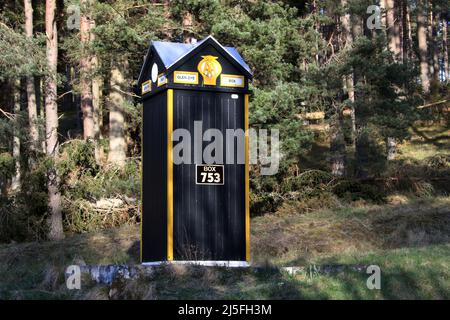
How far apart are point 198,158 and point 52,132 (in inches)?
464

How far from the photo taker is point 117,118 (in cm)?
2386

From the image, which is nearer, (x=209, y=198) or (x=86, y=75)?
(x=209, y=198)

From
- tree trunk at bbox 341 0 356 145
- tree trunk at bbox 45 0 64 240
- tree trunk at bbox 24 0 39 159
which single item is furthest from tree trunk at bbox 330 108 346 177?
tree trunk at bbox 24 0 39 159

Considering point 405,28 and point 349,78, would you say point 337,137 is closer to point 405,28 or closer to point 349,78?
point 349,78

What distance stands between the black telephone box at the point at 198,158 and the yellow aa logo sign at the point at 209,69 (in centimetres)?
2

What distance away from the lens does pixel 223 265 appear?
33.6ft

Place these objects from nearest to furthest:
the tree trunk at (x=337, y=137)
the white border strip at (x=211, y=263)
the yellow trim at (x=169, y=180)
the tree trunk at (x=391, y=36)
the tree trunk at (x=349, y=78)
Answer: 1. the white border strip at (x=211, y=263)
2. the yellow trim at (x=169, y=180)
3. the tree trunk at (x=349, y=78)
4. the tree trunk at (x=337, y=137)
5. the tree trunk at (x=391, y=36)

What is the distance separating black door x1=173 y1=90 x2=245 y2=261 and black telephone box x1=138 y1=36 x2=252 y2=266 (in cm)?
2

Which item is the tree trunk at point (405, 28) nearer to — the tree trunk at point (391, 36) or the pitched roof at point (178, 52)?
the tree trunk at point (391, 36)

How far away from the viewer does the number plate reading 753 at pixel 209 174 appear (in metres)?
10.6

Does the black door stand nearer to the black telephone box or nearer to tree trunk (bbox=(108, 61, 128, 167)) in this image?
the black telephone box

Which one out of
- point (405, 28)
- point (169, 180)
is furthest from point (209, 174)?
point (405, 28)

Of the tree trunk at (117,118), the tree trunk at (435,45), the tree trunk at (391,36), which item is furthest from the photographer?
the tree trunk at (435,45)

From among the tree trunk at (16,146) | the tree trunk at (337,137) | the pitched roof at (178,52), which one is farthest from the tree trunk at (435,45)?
the pitched roof at (178,52)
